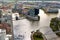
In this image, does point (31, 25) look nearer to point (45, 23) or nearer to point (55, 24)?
point (45, 23)

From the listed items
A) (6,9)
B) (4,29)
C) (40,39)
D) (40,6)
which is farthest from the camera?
(40,6)

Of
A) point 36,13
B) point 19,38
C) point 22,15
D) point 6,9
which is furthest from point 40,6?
point 19,38

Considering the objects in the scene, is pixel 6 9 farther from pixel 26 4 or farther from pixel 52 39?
pixel 52 39

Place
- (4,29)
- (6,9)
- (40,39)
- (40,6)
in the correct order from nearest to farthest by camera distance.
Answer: (4,29) < (40,39) < (6,9) < (40,6)

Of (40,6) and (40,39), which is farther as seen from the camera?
(40,6)

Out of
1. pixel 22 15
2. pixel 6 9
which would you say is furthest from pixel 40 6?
pixel 6 9

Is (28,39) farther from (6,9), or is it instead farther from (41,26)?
(6,9)

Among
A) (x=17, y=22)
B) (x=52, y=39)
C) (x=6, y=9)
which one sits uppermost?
(x=6, y=9)

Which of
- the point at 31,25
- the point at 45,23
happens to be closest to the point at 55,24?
the point at 45,23

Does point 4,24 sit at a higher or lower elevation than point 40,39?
higher
